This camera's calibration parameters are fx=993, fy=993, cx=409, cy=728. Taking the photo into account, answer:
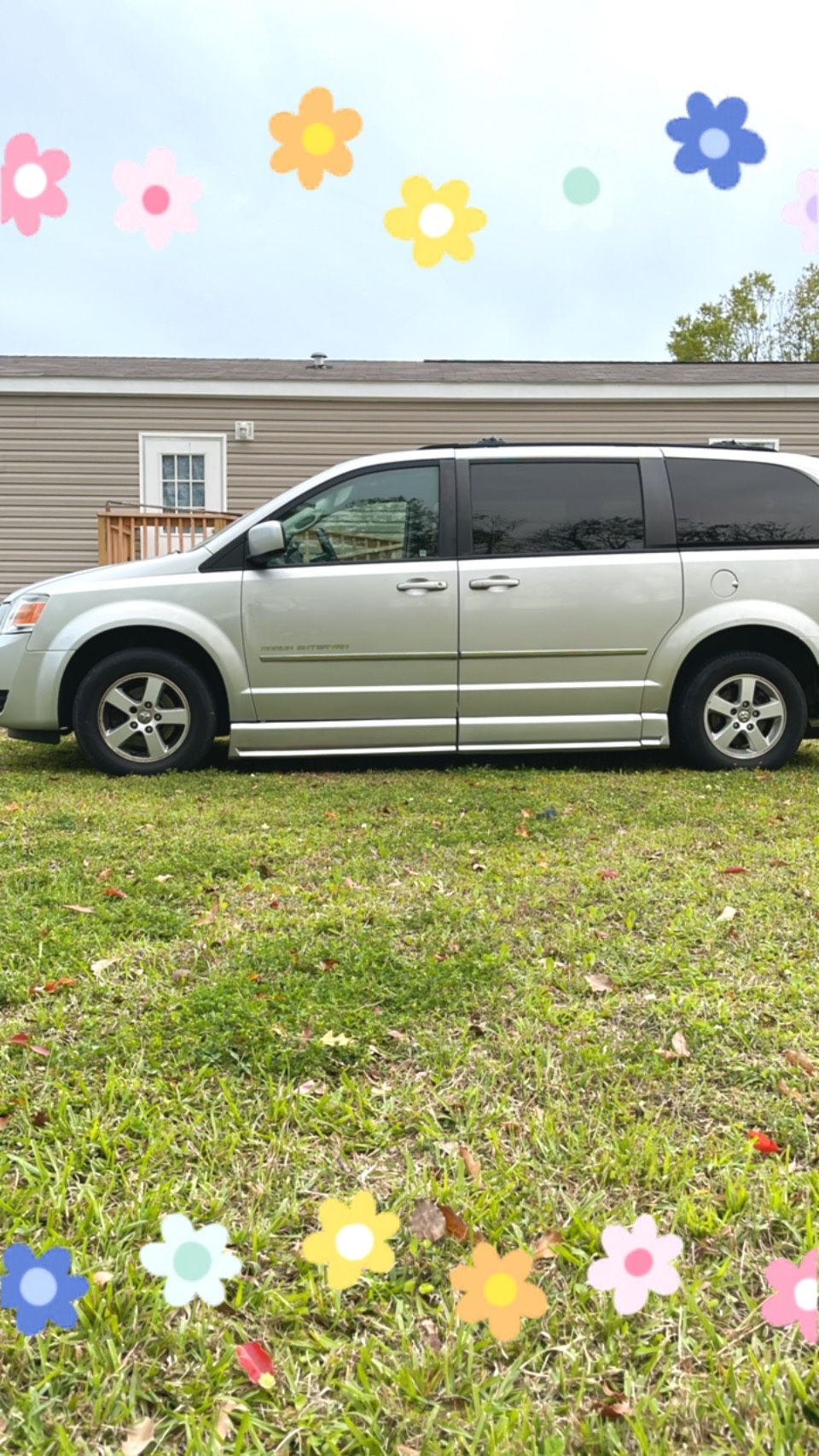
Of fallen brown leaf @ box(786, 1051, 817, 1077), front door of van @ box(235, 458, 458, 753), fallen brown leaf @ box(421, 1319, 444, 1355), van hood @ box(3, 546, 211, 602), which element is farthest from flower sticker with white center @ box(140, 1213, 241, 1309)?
van hood @ box(3, 546, 211, 602)

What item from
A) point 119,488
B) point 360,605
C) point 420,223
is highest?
point 119,488

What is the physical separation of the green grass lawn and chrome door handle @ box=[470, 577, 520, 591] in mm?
1822

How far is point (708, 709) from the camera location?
5.32 m

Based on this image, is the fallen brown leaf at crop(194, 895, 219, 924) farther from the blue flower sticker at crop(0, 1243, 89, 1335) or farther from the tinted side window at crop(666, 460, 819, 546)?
the tinted side window at crop(666, 460, 819, 546)

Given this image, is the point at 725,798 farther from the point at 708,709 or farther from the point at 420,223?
the point at 420,223

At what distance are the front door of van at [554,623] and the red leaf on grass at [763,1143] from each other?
3536mm

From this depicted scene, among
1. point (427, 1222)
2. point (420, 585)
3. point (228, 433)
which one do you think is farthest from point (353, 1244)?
point (228, 433)

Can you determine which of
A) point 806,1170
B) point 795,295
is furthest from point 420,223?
point 795,295

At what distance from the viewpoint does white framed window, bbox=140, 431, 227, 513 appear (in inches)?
473

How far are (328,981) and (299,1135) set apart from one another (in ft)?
2.03

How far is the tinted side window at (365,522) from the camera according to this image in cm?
527

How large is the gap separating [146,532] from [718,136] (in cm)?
955

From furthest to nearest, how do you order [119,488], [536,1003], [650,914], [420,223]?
[119,488]
[650,914]
[536,1003]
[420,223]

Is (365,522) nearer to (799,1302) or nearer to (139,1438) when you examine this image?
(799,1302)
